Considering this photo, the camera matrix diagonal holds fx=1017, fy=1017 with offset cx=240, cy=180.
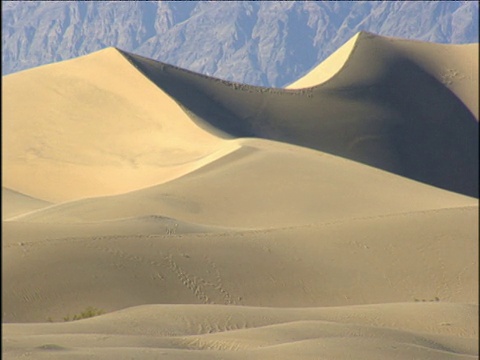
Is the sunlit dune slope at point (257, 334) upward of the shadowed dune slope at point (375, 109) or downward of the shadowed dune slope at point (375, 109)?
downward

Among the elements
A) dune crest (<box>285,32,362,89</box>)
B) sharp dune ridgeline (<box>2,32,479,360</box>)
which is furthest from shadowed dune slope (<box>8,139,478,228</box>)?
dune crest (<box>285,32,362,89</box>)

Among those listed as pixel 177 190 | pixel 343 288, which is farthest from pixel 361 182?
pixel 343 288

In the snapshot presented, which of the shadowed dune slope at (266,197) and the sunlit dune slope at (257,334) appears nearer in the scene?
the sunlit dune slope at (257,334)

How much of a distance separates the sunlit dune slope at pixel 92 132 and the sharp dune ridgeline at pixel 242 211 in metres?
0.11

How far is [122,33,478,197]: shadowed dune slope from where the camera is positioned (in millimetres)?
54969

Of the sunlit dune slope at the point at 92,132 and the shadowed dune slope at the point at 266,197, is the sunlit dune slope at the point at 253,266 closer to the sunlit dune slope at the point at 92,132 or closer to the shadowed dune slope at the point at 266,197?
the shadowed dune slope at the point at 266,197

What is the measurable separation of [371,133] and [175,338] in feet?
150

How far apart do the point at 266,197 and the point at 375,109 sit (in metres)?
27.9

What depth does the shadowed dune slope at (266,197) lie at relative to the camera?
30.6m

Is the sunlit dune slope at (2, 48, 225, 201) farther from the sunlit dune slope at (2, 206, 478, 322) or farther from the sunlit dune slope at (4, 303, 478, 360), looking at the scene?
the sunlit dune slope at (4, 303, 478, 360)

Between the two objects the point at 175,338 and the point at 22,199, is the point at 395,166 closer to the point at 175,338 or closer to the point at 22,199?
the point at 22,199

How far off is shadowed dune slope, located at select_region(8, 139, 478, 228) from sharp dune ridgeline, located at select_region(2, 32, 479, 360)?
0.11 metres

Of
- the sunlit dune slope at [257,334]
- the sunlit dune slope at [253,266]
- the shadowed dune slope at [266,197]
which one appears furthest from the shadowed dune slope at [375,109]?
the sunlit dune slope at [257,334]

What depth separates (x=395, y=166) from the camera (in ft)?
186
